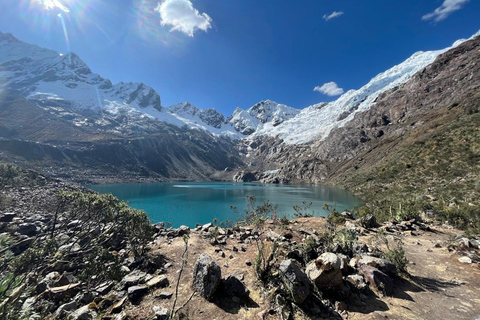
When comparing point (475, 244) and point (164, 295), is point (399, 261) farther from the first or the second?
point (164, 295)

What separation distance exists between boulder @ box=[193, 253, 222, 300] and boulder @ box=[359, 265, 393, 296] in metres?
5.69

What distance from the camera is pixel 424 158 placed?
153 feet

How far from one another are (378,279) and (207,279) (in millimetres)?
6363

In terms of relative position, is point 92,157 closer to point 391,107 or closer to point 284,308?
point 284,308

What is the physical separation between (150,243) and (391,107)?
16577 cm

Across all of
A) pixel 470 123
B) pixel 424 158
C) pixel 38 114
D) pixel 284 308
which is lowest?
pixel 284 308

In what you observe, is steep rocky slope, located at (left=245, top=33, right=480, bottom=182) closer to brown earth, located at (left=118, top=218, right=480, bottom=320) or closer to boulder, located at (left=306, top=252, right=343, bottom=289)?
brown earth, located at (left=118, top=218, right=480, bottom=320)

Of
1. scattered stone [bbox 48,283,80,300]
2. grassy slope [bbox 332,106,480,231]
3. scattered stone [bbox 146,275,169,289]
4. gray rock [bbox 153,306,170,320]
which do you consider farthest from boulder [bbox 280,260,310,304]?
grassy slope [bbox 332,106,480,231]

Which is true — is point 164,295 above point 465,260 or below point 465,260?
below

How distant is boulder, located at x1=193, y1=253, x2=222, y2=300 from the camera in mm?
7625

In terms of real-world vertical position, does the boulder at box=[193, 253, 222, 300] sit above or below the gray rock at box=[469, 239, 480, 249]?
below

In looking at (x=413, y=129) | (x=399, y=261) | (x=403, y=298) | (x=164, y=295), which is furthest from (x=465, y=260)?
(x=413, y=129)

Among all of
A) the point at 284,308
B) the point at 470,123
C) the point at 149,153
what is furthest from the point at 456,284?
the point at 149,153

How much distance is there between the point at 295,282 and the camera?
6719 mm
